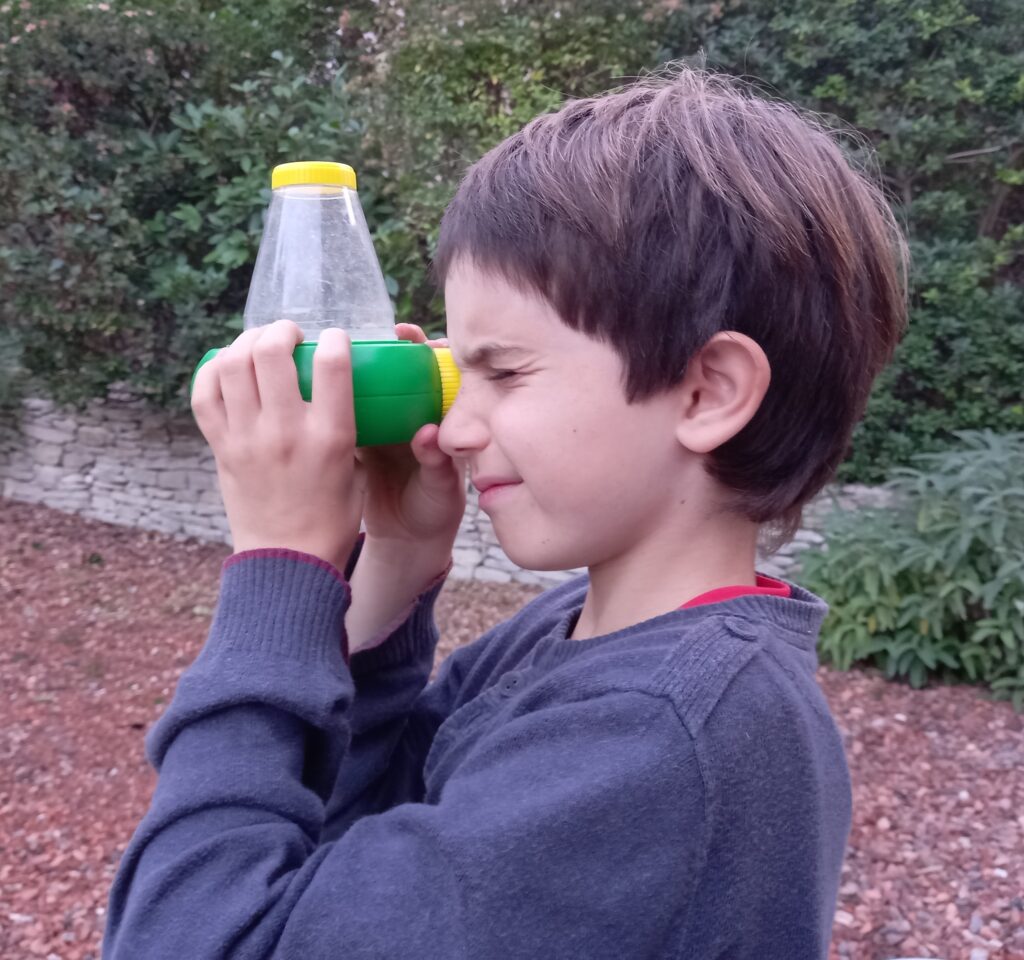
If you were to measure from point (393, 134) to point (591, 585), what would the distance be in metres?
5.78

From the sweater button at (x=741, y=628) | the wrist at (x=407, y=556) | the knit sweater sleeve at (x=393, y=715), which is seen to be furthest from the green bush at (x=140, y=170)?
the sweater button at (x=741, y=628)

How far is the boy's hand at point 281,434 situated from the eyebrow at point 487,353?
6.9 inches

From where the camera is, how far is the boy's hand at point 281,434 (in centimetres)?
130

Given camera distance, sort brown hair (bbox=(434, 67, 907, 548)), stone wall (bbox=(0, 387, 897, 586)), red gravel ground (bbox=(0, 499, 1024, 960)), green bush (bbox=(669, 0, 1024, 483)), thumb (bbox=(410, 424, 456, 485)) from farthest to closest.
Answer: stone wall (bbox=(0, 387, 897, 586)) → green bush (bbox=(669, 0, 1024, 483)) → red gravel ground (bbox=(0, 499, 1024, 960)) → thumb (bbox=(410, 424, 456, 485)) → brown hair (bbox=(434, 67, 907, 548))

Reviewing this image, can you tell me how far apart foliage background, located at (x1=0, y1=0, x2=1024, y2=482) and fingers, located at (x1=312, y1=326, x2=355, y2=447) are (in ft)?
15.5

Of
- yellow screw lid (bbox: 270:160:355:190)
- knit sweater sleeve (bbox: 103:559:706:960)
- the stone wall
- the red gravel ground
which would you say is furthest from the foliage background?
knit sweater sleeve (bbox: 103:559:706:960)

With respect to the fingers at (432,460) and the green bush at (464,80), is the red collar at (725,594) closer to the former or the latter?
the fingers at (432,460)

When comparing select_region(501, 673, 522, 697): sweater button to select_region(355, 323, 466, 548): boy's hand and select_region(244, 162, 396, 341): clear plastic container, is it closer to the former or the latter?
select_region(355, 323, 466, 548): boy's hand

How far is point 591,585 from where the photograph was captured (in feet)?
4.90

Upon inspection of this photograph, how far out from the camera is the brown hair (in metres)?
1.26

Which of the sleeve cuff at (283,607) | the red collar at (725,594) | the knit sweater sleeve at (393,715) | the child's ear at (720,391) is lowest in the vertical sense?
the knit sweater sleeve at (393,715)

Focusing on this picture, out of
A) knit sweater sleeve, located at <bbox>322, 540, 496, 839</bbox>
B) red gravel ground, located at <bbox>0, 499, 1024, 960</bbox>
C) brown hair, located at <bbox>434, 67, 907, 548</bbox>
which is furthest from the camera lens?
red gravel ground, located at <bbox>0, 499, 1024, 960</bbox>

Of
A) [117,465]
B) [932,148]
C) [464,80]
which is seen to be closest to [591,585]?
[464,80]

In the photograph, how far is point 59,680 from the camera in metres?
5.83
